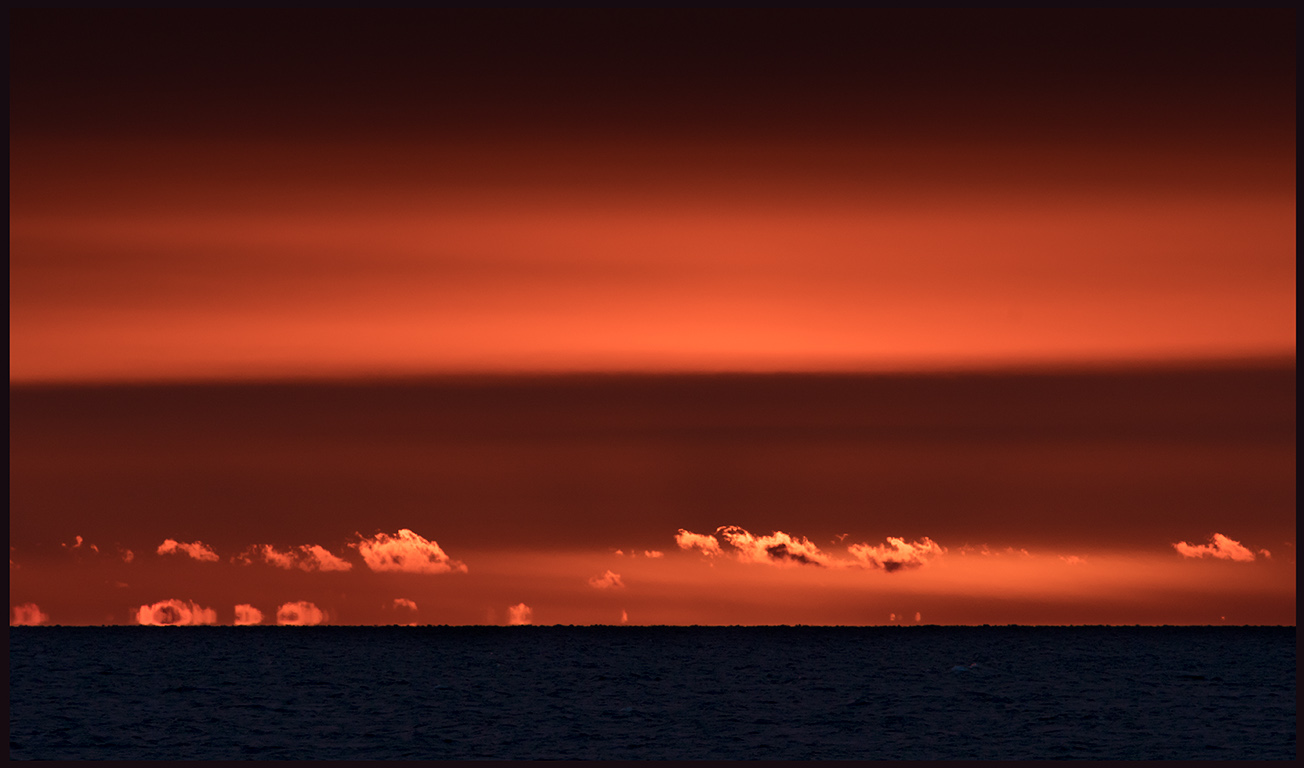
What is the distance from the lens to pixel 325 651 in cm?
18512

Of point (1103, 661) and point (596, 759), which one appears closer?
point (596, 759)

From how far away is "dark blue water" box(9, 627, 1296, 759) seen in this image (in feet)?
242

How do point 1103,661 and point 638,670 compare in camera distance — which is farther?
point 1103,661

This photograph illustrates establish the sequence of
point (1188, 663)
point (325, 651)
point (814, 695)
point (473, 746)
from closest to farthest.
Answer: point (473, 746) < point (814, 695) < point (1188, 663) < point (325, 651)

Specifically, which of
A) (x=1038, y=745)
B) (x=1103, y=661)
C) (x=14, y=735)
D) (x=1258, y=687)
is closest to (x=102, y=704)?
(x=14, y=735)

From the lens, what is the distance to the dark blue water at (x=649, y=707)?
242ft

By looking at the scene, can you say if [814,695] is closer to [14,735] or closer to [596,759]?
[596,759]

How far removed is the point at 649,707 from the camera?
324 ft

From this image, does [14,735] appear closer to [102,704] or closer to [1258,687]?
[102,704]

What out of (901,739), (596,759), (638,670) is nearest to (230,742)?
(596,759)

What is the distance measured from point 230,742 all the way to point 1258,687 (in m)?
81.2

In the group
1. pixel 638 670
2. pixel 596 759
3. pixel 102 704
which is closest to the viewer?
pixel 596 759

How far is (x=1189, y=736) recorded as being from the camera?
259 feet

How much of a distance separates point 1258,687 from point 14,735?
3573 inches
